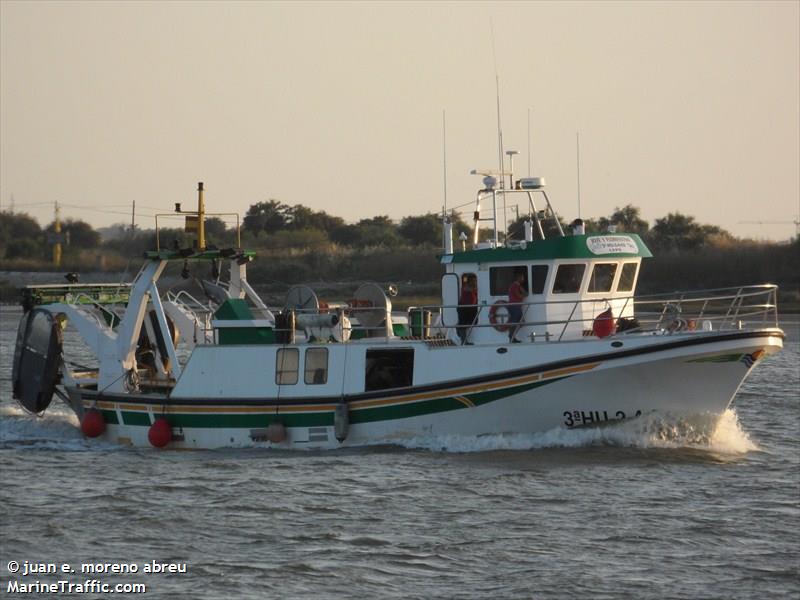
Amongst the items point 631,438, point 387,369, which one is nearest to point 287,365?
point 387,369

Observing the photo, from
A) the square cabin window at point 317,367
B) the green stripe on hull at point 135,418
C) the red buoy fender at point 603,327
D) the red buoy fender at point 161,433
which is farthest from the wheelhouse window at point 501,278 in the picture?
the green stripe on hull at point 135,418

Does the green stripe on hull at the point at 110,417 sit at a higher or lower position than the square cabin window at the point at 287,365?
lower

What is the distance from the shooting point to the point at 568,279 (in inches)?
925

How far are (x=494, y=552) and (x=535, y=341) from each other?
19.6 ft

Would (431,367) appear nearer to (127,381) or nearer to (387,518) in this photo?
(387,518)

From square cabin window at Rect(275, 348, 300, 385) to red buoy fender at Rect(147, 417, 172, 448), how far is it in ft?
7.10

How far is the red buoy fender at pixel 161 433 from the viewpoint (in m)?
24.3

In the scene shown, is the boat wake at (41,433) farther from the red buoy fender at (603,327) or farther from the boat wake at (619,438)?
the red buoy fender at (603,327)

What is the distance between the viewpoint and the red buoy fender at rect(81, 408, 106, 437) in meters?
25.2

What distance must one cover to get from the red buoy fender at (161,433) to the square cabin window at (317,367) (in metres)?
2.65

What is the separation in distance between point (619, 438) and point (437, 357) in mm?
3183

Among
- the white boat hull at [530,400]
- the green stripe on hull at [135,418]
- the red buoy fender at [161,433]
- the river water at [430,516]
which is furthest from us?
the green stripe on hull at [135,418]

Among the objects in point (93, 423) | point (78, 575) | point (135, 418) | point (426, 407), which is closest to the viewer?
point (78, 575)

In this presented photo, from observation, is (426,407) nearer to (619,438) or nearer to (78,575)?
(619,438)
